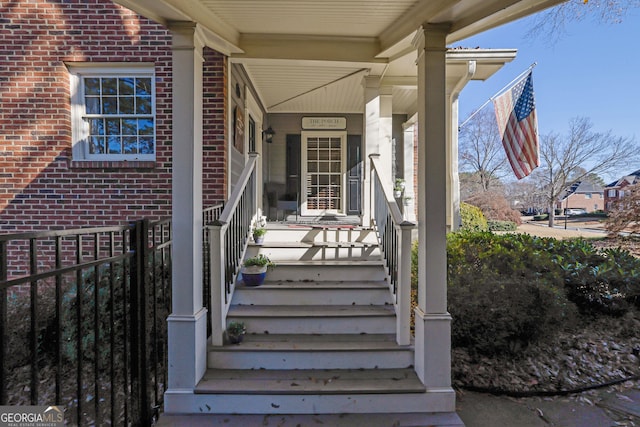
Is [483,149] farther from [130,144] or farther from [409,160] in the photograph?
[130,144]

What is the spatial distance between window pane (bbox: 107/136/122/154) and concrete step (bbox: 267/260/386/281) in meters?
2.79

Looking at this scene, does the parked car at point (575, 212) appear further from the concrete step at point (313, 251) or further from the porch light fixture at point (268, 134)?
the concrete step at point (313, 251)

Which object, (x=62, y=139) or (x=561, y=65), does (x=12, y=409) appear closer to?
(x=62, y=139)

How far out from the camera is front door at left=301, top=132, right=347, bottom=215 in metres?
6.55

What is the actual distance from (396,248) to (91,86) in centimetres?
453

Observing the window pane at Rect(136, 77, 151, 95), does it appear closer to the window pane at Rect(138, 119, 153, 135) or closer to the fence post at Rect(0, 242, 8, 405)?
the window pane at Rect(138, 119, 153, 135)

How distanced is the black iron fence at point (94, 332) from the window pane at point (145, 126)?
145cm

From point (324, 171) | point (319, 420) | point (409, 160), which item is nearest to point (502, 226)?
point (409, 160)

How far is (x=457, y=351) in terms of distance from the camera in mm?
3102

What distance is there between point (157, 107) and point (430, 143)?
3482 mm

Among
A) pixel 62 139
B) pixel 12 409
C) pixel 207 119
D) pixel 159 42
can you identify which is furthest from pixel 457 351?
pixel 62 139

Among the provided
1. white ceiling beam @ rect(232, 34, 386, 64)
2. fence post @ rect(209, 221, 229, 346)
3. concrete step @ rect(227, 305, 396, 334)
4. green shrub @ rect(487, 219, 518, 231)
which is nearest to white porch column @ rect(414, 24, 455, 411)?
concrete step @ rect(227, 305, 396, 334)

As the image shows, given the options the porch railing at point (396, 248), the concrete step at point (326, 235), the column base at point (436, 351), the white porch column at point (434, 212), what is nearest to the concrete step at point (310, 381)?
the column base at point (436, 351)

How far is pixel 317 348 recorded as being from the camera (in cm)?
270
